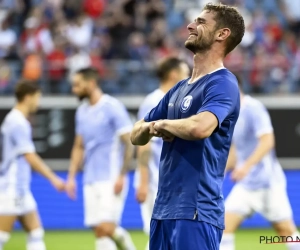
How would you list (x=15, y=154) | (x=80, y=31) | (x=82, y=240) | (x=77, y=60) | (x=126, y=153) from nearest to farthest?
(x=15, y=154) < (x=126, y=153) < (x=82, y=240) < (x=77, y=60) < (x=80, y=31)

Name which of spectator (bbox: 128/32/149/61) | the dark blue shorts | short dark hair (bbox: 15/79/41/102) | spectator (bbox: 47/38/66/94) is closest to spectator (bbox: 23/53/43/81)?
spectator (bbox: 47/38/66/94)

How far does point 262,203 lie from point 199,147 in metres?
3.90

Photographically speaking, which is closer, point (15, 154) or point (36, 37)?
point (15, 154)

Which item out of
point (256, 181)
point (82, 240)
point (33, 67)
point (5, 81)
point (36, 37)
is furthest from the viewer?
point (36, 37)

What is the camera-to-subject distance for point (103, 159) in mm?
9133

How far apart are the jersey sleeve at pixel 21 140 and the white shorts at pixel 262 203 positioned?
2.24 m

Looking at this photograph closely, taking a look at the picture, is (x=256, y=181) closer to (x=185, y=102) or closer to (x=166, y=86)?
(x=166, y=86)

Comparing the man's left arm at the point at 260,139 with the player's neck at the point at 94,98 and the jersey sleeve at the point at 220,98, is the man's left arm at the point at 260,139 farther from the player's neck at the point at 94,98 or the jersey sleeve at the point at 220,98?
the jersey sleeve at the point at 220,98

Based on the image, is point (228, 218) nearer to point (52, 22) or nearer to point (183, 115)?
point (183, 115)

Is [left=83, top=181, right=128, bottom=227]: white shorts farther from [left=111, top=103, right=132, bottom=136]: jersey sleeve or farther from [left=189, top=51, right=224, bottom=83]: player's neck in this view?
[left=189, top=51, right=224, bottom=83]: player's neck

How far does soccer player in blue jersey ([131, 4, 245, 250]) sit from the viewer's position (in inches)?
190

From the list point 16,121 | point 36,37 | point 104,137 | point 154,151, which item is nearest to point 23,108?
point 16,121

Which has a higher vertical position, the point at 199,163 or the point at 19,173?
the point at 199,163

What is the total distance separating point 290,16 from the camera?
18.2 m
